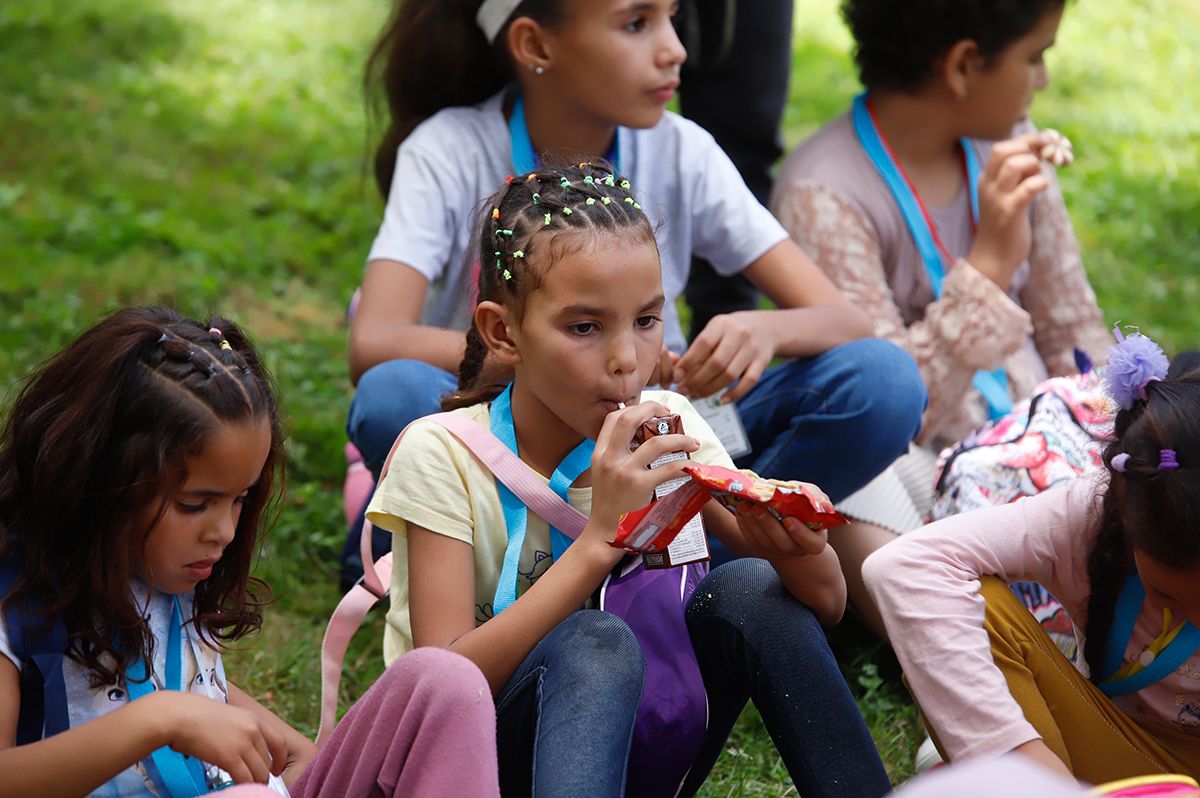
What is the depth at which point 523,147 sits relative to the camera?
3.18 metres

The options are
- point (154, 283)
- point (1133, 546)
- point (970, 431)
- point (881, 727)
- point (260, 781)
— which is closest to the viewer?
point (260, 781)

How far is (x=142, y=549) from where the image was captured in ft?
6.61

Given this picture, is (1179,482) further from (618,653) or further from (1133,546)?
(618,653)

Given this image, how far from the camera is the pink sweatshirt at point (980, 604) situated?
84.1 inches

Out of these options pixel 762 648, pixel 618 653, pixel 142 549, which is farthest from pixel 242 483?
pixel 762 648

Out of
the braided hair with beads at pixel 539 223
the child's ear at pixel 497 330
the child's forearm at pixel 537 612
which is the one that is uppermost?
the braided hair with beads at pixel 539 223

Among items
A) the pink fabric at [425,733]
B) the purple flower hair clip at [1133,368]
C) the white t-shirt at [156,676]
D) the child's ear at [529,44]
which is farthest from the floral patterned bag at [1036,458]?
the white t-shirt at [156,676]

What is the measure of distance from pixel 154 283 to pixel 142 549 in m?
2.98

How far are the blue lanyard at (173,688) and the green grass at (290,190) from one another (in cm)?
80

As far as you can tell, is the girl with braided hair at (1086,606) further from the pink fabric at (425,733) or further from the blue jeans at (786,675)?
the pink fabric at (425,733)

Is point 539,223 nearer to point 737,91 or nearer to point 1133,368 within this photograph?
point 1133,368

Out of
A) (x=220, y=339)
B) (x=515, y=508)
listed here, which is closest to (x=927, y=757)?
(x=515, y=508)

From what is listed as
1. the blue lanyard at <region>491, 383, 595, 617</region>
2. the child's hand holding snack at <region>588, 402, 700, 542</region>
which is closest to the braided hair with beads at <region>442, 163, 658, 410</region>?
the blue lanyard at <region>491, 383, 595, 617</region>

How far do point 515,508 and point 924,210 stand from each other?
178 cm
